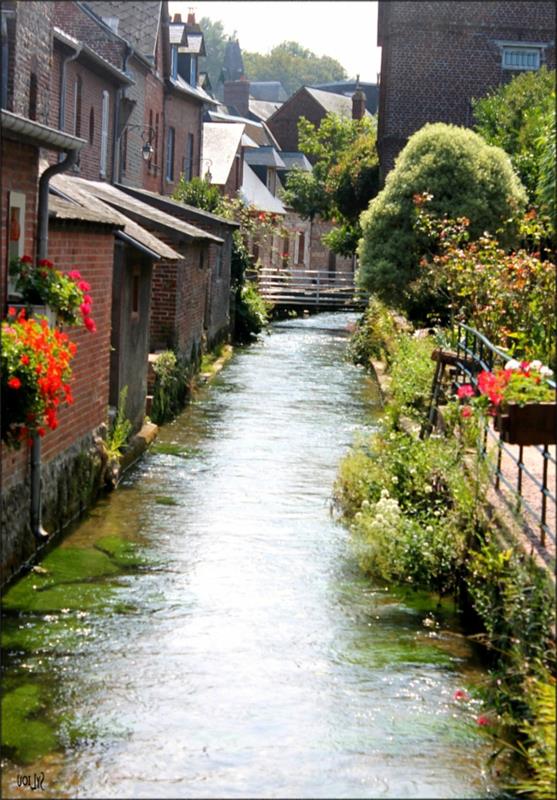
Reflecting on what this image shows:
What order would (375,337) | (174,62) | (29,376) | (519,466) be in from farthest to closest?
(174,62) → (375,337) → (29,376) → (519,466)

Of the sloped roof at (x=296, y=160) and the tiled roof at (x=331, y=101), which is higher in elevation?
the tiled roof at (x=331, y=101)

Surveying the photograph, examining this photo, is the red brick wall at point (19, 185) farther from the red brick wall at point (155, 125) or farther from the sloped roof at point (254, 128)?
the sloped roof at point (254, 128)

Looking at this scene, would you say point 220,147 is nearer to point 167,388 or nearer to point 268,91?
point 167,388

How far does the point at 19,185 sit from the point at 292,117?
7009cm

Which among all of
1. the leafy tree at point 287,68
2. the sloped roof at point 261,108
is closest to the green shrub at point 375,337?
the sloped roof at point 261,108

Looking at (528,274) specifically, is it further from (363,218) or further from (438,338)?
(363,218)

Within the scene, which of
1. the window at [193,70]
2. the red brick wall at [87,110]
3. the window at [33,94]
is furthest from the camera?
the window at [193,70]

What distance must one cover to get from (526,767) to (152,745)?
209 cm

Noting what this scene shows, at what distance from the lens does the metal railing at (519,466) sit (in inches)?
313

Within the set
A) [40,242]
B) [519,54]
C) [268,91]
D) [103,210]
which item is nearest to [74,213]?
[40,242]

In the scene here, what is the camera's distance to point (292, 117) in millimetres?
78438

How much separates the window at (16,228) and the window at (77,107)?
1315 centimetres

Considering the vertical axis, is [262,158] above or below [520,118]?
above

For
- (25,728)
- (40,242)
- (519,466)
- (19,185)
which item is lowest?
(25,728)
